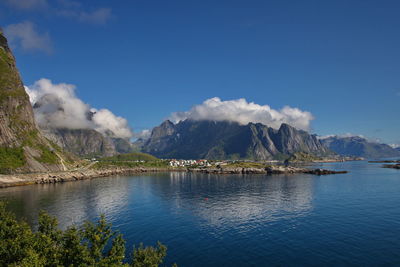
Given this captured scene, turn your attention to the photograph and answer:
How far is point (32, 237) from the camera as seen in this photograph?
42.4 meters

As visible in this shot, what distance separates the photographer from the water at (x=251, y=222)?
204ft

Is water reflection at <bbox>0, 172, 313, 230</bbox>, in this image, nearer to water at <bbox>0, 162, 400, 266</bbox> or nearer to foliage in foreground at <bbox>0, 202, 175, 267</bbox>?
water at <bbox>0, 162, 400, 266</bbox>

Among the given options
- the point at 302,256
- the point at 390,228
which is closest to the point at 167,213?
the point at 302,256

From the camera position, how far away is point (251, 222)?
292 feet

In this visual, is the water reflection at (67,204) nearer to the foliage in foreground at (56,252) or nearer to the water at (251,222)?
the water at (251,222)

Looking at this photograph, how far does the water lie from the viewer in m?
62.3

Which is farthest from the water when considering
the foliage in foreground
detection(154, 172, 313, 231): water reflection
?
the foliage in foreground

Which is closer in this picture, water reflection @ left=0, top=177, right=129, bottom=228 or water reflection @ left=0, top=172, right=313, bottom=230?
water reflection @ left=0, top=172, right=313, bottom=230

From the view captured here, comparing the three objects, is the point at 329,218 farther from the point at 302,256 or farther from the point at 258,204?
the point at 302,256

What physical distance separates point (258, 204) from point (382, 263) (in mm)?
63246

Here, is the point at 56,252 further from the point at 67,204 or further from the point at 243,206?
the point at 67,204

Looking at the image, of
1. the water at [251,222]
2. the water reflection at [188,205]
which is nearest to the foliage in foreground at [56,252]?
the water at [251,222]

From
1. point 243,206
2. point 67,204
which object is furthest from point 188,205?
point 67,204

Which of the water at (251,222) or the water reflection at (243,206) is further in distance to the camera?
the water reflection at (243,206)
